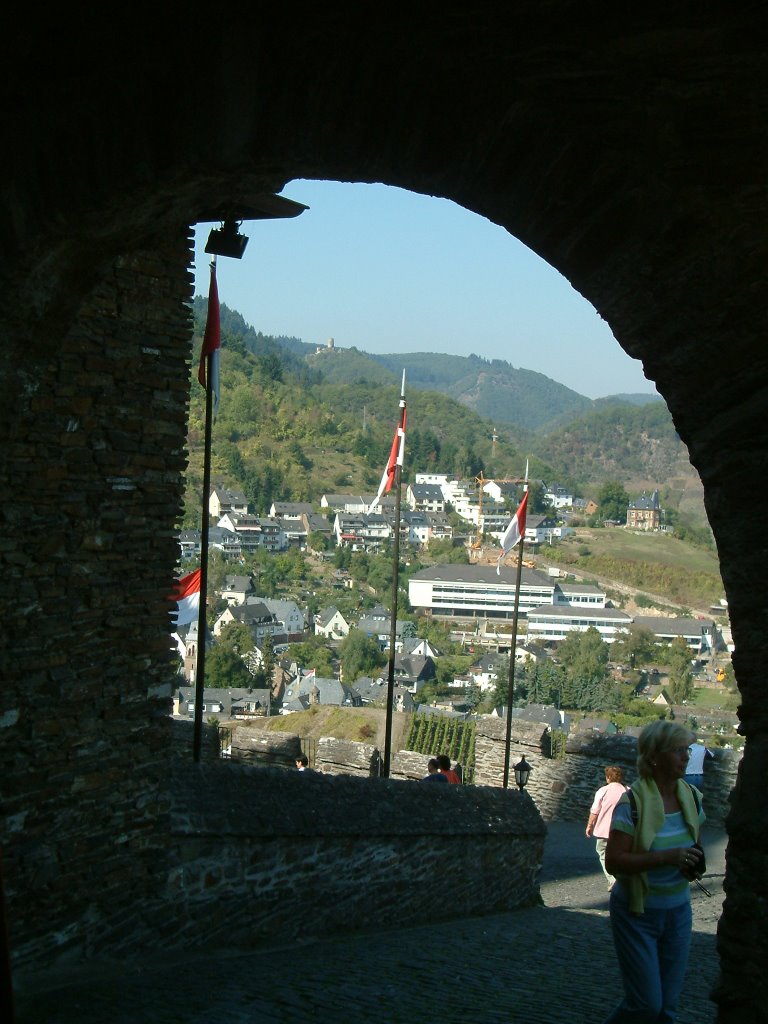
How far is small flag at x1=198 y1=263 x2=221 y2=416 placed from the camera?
27.8 ft

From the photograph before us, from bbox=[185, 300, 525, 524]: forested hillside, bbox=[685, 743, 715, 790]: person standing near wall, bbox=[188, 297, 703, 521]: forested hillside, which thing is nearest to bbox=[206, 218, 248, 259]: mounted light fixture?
bbox=[685, 743, 715, 790]: person standing near wall

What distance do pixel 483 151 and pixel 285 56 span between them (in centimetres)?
51

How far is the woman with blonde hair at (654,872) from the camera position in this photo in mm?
3527

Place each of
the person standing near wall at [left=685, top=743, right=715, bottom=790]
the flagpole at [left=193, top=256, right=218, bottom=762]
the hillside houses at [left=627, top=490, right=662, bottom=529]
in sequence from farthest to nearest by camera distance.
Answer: the hillside houses at [left=627, top=490, right=662, bottom=529] < the person standing near wall at [left=685, top=743, right=715, bottom=790] < the flagpole at [left=193, top=256, right=218, bottom=762]

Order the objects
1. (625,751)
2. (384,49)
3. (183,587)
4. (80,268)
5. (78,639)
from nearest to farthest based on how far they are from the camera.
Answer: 1. (384,49)
2. (80,268)
3. (78,639)
4. (183,587)
5. (625,751)

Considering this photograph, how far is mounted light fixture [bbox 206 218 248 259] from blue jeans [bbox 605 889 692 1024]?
4936mm

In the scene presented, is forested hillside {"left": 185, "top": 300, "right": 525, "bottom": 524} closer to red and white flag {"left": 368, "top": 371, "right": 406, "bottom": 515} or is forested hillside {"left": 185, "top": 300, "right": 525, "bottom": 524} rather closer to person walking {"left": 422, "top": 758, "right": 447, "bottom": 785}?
red and white flag {"left": 368, "top": 371, "right": 406, "bottom": 515}

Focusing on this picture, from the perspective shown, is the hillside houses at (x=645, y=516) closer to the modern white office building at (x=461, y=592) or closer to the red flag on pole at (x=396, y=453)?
the modern white office building at (x=461, y=592)

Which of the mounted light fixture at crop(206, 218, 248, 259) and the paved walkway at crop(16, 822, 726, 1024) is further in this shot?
the mounted light fixture at crop(206, 218, 248, 259)

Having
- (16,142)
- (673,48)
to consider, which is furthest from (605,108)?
(16,142)

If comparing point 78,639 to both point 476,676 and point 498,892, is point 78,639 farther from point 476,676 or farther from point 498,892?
point 476,676

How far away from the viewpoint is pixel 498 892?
931 centimetres

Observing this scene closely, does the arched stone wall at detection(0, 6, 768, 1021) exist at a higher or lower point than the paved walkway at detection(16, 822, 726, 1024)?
higher

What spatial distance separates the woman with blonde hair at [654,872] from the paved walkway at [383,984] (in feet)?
4.28
